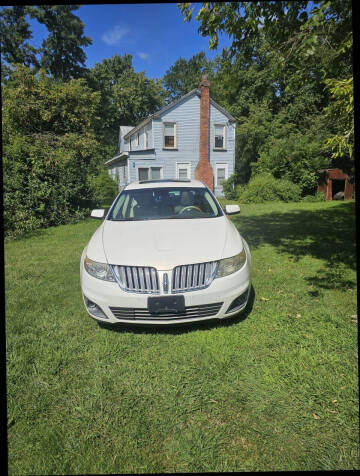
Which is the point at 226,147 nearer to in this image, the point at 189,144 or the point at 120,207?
the point at 189,144

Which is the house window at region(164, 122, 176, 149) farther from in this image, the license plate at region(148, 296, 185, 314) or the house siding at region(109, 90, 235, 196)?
the license plate at region(148, 296, 185, 314)

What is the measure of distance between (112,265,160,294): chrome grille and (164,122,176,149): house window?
17.8 meters

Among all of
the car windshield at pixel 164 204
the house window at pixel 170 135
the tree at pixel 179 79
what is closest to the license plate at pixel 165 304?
the car windshield at pixel 164 204

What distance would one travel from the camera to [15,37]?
73.6ft

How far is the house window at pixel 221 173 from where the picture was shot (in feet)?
65.1

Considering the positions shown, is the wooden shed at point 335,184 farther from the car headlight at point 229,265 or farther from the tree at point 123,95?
the tree at point 123,95

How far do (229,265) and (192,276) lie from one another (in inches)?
16.5

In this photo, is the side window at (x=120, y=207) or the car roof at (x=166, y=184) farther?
the car roof at (x=166, y=184)

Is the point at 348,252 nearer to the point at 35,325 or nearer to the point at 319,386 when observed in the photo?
the point at 319,386

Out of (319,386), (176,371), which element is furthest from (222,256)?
(319,386)

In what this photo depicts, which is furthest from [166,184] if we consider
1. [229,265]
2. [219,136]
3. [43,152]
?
[219,136]

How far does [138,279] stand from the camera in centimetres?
251

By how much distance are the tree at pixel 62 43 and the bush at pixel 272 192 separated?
2170 cm

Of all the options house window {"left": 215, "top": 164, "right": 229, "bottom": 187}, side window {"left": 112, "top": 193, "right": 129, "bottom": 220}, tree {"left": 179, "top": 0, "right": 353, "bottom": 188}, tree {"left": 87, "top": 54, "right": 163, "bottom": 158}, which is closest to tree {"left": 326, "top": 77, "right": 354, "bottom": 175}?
tree {"left": 179, "top": 0, "right": 353, "bottom": 188}
